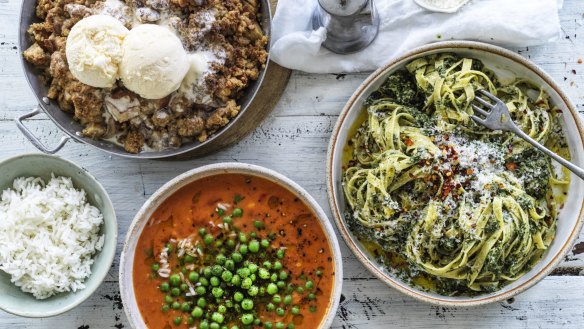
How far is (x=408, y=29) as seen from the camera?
4012 mm

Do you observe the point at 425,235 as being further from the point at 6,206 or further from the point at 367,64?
the point at 6,206

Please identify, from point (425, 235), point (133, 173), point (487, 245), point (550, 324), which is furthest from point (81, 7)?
point (550, 324)

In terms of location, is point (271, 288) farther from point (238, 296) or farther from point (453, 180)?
point (453, 180)

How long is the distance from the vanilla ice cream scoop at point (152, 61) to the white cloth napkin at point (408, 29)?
0.69 m

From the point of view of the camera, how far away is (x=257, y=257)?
12.1ft

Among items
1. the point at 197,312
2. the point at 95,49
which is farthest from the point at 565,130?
the point at 95,49

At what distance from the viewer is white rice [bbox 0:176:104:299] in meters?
3.73

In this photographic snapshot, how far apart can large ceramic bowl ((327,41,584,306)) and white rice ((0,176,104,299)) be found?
5.03ft

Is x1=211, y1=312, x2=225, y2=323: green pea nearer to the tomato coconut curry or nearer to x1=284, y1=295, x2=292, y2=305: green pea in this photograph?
the tomato coconut curry

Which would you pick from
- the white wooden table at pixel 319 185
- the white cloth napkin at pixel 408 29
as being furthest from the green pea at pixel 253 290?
the white cloth napkin at pixel 408 29

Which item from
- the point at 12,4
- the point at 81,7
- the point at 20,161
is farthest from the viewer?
the point at 12,4

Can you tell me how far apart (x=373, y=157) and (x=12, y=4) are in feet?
8.33

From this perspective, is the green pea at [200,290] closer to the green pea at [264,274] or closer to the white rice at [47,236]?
the green pea at [264,274]

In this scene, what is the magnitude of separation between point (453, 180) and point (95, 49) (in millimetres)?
2175
